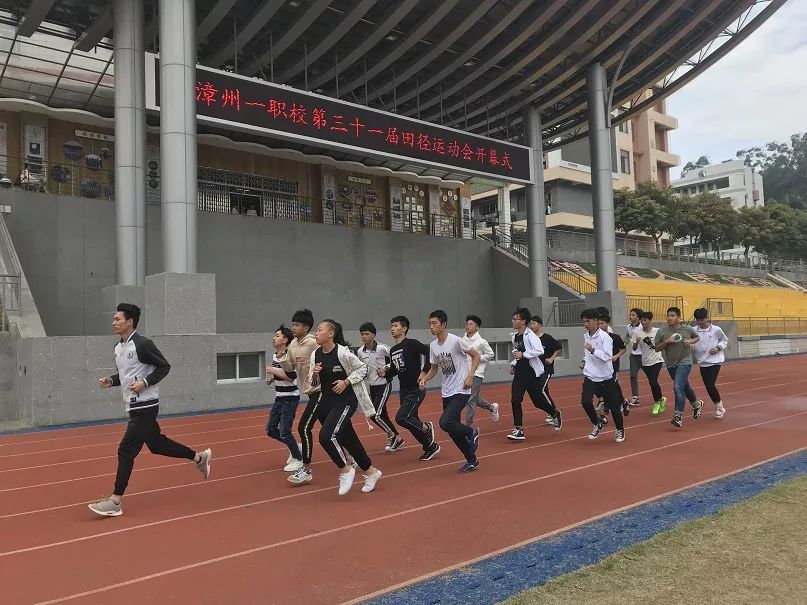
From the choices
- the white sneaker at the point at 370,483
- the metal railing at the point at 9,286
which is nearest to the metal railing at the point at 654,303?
the metal railing at the point at 9,286

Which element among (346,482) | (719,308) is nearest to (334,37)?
(346,482)

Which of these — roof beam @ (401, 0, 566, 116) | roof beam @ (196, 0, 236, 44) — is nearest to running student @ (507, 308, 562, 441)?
roof beam @ (196, 0, 236, 44)

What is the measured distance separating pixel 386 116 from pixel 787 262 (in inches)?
1885

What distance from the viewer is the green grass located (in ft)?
12.6

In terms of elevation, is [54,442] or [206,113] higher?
[206,113]

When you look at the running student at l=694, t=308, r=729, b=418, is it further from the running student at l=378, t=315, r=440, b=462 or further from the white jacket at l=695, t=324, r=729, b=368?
the running student at l=378, t=315, r=440, b=462

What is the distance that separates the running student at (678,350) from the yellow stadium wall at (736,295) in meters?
23.3

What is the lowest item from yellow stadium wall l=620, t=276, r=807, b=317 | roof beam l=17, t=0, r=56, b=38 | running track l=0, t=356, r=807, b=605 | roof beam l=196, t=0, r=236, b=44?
running track l=0, t=356, r=807, b=605

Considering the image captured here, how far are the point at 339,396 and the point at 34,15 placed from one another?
588 inches

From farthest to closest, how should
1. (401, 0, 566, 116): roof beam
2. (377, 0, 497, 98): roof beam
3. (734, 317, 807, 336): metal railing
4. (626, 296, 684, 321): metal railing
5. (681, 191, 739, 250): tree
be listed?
1. (681, 191, 739, 250): tree
2. (734, 317, 807, 336): metal railing
3. (626, 296, 684, 321): metal railing
4. (401, 0, 566, 116): roof beam
5. (377, 0, 497, 98): roof beam

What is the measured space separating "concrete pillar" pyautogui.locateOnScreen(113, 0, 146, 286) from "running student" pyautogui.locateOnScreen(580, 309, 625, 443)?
11186mm

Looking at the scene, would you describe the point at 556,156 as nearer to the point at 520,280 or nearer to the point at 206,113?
the point at 520,280

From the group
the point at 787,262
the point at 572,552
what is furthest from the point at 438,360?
the point at 787,262

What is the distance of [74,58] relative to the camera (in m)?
20.5
